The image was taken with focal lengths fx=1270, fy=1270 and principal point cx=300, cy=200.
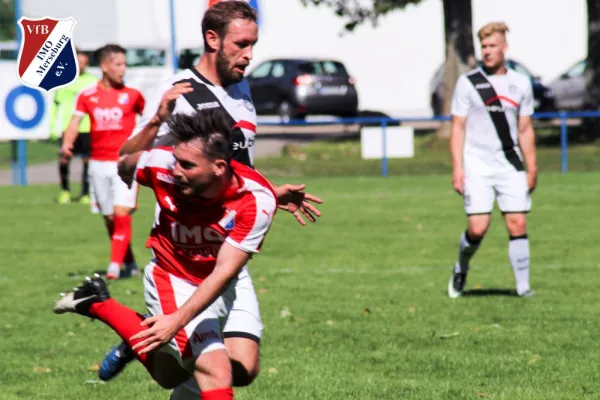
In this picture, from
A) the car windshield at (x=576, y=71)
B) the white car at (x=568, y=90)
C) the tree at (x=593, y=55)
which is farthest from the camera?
the car windshield at (x=576, y=71)

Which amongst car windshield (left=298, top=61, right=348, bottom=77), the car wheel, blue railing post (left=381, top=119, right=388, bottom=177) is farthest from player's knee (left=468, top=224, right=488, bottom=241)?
car windshield (left=298, top=61, right=348, bottom=77)

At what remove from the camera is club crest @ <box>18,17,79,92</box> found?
4660 millimetres

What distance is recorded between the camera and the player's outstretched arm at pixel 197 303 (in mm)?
5062

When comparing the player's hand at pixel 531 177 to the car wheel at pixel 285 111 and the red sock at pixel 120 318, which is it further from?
the car wheel at pixel 285 111

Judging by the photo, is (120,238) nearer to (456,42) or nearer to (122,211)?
(122,211)

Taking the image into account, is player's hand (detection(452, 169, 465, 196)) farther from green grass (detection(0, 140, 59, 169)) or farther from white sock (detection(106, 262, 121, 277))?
green grass (detection(0, 140, 59, 169))

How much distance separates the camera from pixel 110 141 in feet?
40.8

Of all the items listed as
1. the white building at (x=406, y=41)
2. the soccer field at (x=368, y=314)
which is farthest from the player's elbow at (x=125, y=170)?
the white building at (x=406, y=41)

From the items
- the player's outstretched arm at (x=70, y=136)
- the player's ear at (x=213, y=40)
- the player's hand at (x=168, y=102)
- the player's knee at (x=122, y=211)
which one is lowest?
the player's knee at (x=122, y=211)

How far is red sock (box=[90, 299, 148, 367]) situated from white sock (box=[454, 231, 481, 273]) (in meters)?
5.04

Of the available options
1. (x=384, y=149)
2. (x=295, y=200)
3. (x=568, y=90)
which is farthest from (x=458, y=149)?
(x=568, y=90)

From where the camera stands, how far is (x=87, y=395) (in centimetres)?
729

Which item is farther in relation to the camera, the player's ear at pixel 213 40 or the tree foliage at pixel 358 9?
the tree foliage at pixel 358 9

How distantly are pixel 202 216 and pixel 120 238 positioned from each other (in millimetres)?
6776
